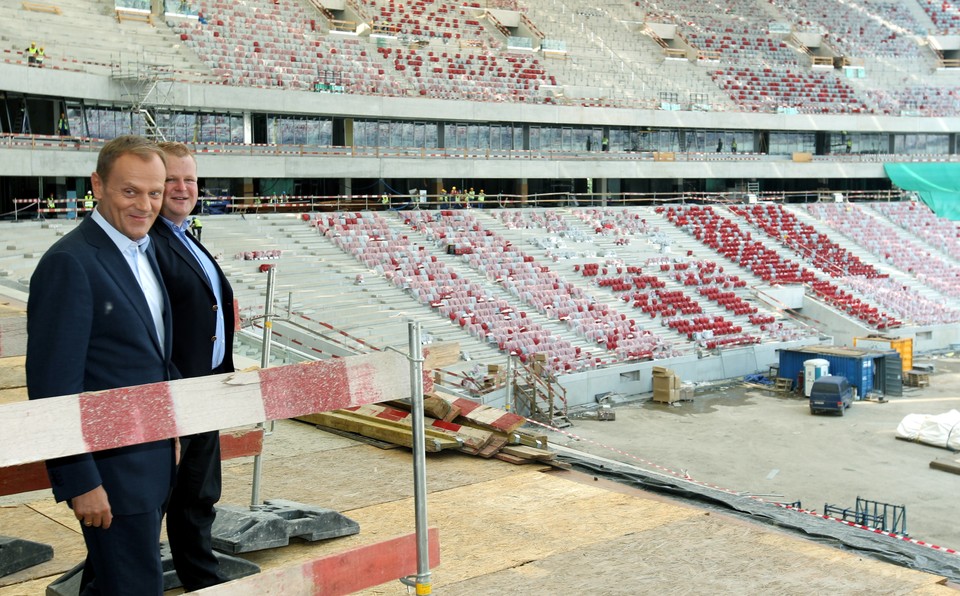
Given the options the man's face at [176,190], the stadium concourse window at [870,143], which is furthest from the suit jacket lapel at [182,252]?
the stadium concourse window at [870,143]

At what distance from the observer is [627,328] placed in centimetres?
3052

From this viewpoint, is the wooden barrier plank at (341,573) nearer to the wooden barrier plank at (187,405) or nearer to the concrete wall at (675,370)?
the wooden barrier plank at (187,405)

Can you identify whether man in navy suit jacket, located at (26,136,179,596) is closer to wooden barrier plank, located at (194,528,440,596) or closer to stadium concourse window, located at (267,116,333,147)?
wooden barrier plank, located at (194,528,440,596)

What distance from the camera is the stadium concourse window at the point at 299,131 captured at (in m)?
40.8

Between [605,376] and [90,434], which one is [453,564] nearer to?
[90,434]

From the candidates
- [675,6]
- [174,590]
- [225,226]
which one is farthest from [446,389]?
[675,6]

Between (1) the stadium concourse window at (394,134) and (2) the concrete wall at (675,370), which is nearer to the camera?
(2) the concrete wall at (675,370)

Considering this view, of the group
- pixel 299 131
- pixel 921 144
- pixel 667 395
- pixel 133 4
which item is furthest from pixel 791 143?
pixel 133 4

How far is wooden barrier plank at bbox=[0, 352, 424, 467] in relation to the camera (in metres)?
3.34

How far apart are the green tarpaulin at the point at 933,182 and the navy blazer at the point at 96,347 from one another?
55.5 meters

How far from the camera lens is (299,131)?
41.8m

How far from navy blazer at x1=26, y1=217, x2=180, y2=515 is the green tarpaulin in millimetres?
55457

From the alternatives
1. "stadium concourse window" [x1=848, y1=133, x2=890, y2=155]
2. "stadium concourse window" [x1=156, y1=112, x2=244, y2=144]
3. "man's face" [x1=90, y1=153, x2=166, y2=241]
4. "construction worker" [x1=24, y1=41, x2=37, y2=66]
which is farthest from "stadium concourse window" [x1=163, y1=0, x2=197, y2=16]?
"man's face" [x1=90, y1=153, x2=166, y2=241]

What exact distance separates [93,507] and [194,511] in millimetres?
1467
